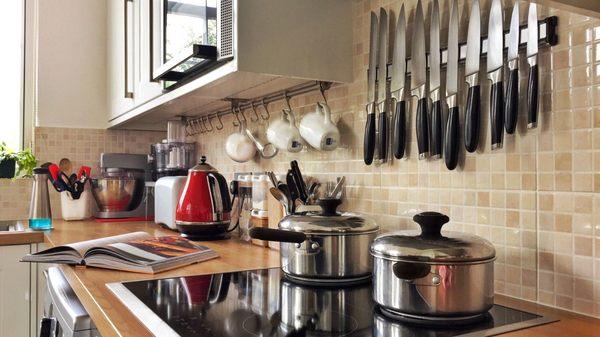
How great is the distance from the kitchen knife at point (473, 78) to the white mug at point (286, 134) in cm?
66

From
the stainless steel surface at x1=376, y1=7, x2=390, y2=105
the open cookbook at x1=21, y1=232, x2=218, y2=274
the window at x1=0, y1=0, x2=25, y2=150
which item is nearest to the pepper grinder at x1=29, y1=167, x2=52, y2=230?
the window at x1=0, y1=0, x2=25, y2=150

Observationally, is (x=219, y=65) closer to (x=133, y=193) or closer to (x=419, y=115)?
(x=419, y=115)

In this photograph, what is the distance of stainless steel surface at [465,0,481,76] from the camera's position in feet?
3.27

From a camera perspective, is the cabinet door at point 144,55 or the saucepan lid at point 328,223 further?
the cabinet door at point 144,55

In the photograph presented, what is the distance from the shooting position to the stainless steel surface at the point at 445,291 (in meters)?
0.80

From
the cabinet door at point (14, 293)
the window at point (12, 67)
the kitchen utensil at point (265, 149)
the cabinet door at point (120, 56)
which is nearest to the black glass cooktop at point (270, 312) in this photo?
the kitchen utensil at point (265, 149)

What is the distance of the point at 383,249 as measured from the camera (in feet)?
2.80

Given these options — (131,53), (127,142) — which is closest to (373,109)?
(131,53)

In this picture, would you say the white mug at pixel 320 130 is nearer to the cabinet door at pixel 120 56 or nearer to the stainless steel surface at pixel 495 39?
the stainless steel surface at pixel 495 39

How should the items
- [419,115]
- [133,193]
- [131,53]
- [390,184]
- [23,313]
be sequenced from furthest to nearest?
[133,193], [131,53], [23,313], [390,184], [419,115]

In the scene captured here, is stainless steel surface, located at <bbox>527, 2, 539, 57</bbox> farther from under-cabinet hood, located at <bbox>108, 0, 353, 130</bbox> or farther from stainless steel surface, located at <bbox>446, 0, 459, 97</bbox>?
under-cabinet hood, located at <bbox>108, 0, 353, 130</bbox>

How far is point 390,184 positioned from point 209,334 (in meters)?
0.64

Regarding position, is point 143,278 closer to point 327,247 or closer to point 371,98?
point 327,247

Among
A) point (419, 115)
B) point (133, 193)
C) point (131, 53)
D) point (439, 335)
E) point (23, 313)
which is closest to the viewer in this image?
point (439, 335)
